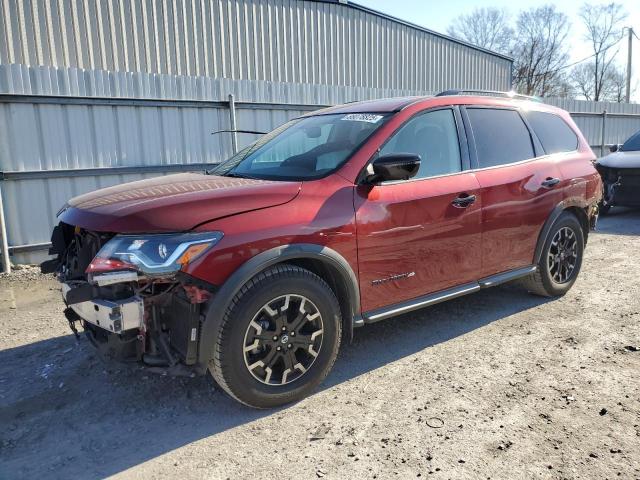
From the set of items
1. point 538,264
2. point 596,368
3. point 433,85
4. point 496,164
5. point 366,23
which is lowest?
point 596,368

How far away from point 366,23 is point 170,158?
7.61 m

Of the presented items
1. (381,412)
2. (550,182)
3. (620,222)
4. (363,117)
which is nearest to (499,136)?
(550,182)

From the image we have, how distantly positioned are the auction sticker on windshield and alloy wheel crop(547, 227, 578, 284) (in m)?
2.18

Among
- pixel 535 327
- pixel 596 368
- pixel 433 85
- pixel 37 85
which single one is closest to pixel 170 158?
pixel 37 85

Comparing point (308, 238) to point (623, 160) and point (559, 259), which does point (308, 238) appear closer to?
point (559, 259)

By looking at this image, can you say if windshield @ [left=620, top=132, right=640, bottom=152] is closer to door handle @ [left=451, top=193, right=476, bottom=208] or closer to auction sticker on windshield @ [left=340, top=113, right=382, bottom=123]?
door handle @ [left=451, top=193, right=476, bottom=208]

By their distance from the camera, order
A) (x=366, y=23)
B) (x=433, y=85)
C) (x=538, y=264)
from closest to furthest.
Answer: (x=538, y=264)
(x=366, y=23)
(x=433, y=85)

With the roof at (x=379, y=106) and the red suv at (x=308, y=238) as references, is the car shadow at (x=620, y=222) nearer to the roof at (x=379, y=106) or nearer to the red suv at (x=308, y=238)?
the red suv at (x=308, y=238)

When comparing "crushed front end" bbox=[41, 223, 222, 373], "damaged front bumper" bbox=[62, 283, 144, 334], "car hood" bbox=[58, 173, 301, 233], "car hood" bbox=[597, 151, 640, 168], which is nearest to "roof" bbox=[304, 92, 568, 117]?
"car hood" bbox=[58, 173, 301, 233]

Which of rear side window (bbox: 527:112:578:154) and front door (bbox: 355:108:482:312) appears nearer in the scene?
front door (bbox: 355:108:482:312)

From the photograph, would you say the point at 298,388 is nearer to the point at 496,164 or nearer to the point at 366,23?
the point at 496,164

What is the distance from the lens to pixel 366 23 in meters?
12.6

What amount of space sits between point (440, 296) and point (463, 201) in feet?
2.38

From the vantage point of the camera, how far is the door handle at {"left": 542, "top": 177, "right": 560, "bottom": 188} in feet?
14.3
